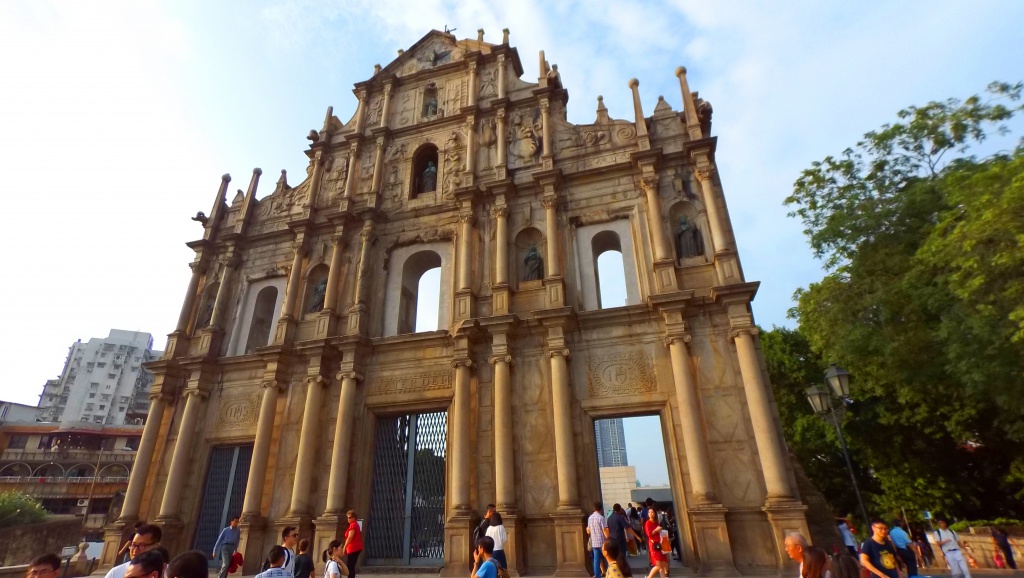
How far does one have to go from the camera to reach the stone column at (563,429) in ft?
34.6

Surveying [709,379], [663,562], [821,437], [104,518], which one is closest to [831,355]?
[709,379]

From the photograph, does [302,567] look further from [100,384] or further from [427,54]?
[100,384]

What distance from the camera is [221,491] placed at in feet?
45.1

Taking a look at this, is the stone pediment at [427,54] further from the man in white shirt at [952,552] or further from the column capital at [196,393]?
the man in white shirt at [952,552]

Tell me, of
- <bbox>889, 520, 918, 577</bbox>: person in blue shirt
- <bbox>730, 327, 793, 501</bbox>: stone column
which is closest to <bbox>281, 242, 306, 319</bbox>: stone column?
<bbox>730, 327, 793, 501</bbox>: stone column

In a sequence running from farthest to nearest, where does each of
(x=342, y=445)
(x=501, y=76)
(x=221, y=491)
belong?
1. (x=501, y=76)
2. (x=221, y=491)
3. (x=342, y=445)

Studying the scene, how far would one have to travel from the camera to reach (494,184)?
48.4 ft

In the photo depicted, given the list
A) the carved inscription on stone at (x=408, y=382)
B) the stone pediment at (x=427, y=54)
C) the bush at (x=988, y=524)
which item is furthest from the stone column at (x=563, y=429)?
the stone pediment at (x=427, y=54)

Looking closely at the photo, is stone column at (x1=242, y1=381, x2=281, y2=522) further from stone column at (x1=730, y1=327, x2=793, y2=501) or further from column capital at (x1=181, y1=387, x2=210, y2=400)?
stone column at (x1=730, y1=327, x2=793, y2=501)

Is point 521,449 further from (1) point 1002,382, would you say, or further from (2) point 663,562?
(1) point 1002,382

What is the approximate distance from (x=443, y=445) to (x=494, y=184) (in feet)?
23.1

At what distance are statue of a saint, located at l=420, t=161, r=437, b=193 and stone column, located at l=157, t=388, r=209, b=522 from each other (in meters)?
8.64

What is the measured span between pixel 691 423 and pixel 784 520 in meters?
2.22

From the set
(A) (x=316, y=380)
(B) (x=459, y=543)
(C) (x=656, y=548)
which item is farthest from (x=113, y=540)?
(C) (x=656, y=548)
